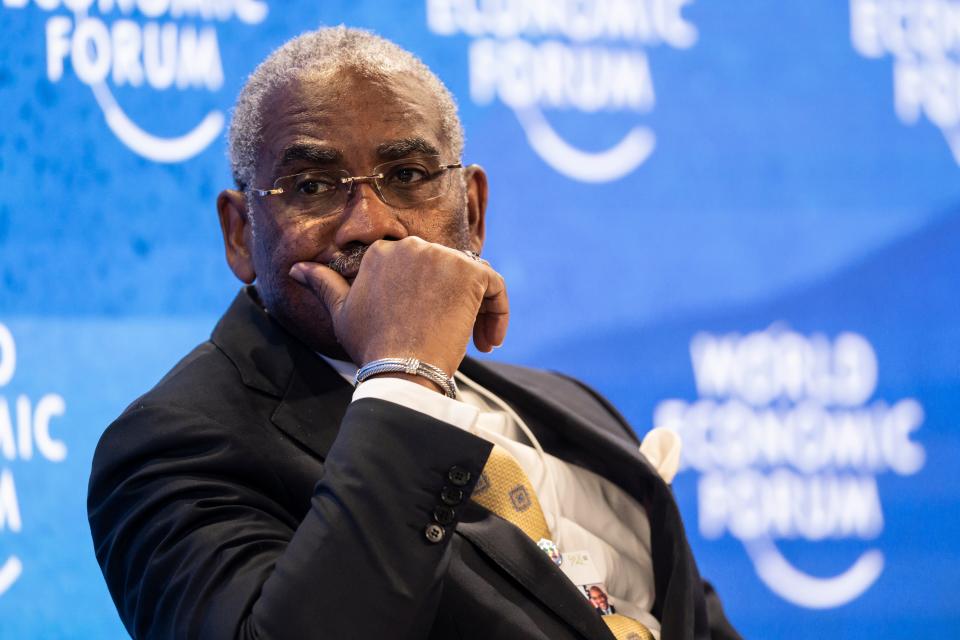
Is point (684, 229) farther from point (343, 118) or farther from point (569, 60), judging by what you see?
point (343, 118)

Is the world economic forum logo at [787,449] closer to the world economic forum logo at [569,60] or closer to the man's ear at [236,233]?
the world economic forum logo at [569,60]

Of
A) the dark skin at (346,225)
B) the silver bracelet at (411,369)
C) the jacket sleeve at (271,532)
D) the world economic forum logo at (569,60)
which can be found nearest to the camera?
the jacket sleeve at (271,532)

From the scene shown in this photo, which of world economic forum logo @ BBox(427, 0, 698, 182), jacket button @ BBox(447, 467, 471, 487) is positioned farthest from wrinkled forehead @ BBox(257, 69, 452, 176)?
world economic forum logo @ BBox(427, 0, 698, 182)

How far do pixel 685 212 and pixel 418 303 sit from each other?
1760 mm

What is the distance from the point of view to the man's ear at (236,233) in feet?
6.67

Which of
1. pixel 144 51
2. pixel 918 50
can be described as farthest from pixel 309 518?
pixel 918 50

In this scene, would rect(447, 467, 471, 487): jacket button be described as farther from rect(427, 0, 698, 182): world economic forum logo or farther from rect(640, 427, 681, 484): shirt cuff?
rect(427, 0, 698, 182): world economic forum logo

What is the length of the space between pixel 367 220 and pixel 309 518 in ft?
1.92

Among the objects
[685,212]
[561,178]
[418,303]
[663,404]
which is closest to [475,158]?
[561,178]

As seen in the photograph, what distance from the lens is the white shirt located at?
2.02 m

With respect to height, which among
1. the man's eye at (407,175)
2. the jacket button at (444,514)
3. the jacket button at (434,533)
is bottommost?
the jacket button at (434,533)

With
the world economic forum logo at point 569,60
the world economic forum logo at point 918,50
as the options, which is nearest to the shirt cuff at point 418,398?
the world economic forum logo at point 569,60

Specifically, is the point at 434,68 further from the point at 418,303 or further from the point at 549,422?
the point at 418,303

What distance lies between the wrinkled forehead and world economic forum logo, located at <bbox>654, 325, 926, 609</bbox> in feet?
4.91
